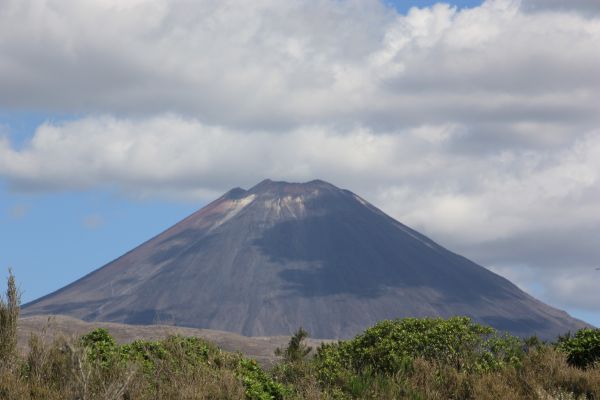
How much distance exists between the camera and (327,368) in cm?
2778

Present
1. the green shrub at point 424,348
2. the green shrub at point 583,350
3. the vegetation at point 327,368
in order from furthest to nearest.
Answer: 1. the green shrub at point 583,350
2. the green shrub at point 424,348
3. the vegetation at point 327,368

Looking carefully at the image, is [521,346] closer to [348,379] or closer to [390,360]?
[390,360]

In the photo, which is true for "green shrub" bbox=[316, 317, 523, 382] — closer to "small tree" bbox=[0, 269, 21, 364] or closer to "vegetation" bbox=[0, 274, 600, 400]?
"vegetation" bbox=[0, 274, 600, 400]

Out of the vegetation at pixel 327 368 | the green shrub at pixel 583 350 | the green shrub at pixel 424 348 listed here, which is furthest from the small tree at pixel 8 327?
the green shrub at pixel 583 350

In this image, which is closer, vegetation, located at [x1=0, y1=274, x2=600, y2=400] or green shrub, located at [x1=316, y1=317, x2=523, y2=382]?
vegetation, located at [x1=0, y1=274, x2=600, y2=400]

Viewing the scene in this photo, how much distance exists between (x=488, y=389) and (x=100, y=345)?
9829 mm

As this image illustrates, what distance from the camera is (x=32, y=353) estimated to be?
21.0 metres

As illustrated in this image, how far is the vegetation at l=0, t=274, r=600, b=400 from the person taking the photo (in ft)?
64.6

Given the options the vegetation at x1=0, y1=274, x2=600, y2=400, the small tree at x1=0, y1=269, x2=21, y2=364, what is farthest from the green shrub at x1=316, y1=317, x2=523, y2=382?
the small tree at x1=0, y1=269, x2=21, y2=364

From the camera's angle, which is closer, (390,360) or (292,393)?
(292,393)

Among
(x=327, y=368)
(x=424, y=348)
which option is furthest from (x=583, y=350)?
(x=327, y=368)

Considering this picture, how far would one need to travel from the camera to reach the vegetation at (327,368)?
1969cm

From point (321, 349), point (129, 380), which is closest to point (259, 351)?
point (321, 349)

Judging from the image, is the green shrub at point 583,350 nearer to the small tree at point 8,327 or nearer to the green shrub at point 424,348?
the green shrub at point 424,348
